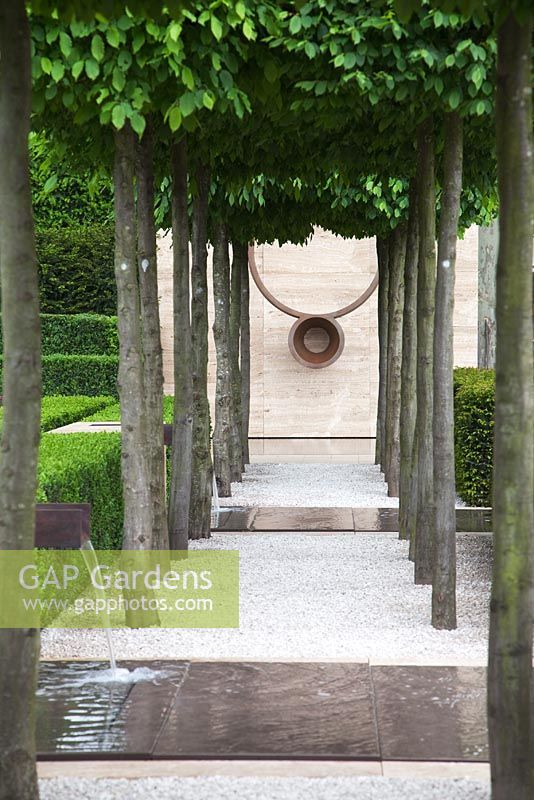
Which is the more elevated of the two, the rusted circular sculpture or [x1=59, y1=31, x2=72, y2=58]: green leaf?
[x1=59, y1=31, x2=72, y2=58]: green leaf

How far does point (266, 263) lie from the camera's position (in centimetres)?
2125

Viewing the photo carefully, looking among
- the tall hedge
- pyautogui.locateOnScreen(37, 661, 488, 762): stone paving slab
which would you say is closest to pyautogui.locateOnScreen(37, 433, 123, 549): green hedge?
pyautogui.locateOnScreen(37, 661, 488, 762): stone paving slab

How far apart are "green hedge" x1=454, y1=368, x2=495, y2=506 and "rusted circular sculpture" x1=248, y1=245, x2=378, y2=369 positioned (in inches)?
301

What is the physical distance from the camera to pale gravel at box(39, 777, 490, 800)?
4.02 meters

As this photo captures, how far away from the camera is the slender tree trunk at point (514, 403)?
3678 millimetres

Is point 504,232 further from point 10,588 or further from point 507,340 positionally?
point 10,588

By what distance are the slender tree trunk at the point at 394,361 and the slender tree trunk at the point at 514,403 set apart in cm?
961

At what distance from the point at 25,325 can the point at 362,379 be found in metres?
17.8

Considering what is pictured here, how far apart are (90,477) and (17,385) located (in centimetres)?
444

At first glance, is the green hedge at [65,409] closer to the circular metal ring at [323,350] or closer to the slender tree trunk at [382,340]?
the slender tree trunk at [382,340]

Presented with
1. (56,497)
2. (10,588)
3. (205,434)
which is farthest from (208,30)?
(205,434)

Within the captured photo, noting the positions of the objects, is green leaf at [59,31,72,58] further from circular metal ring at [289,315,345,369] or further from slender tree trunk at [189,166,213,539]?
circular metal ring at [289,315,345,369]

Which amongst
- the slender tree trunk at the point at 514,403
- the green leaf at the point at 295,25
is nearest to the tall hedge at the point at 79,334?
the green leaf at the point at 295,25

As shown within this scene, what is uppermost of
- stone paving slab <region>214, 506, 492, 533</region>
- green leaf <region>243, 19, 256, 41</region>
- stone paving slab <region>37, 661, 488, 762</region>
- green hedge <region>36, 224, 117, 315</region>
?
green leaf <region>243, 19, 256, 41</region>
